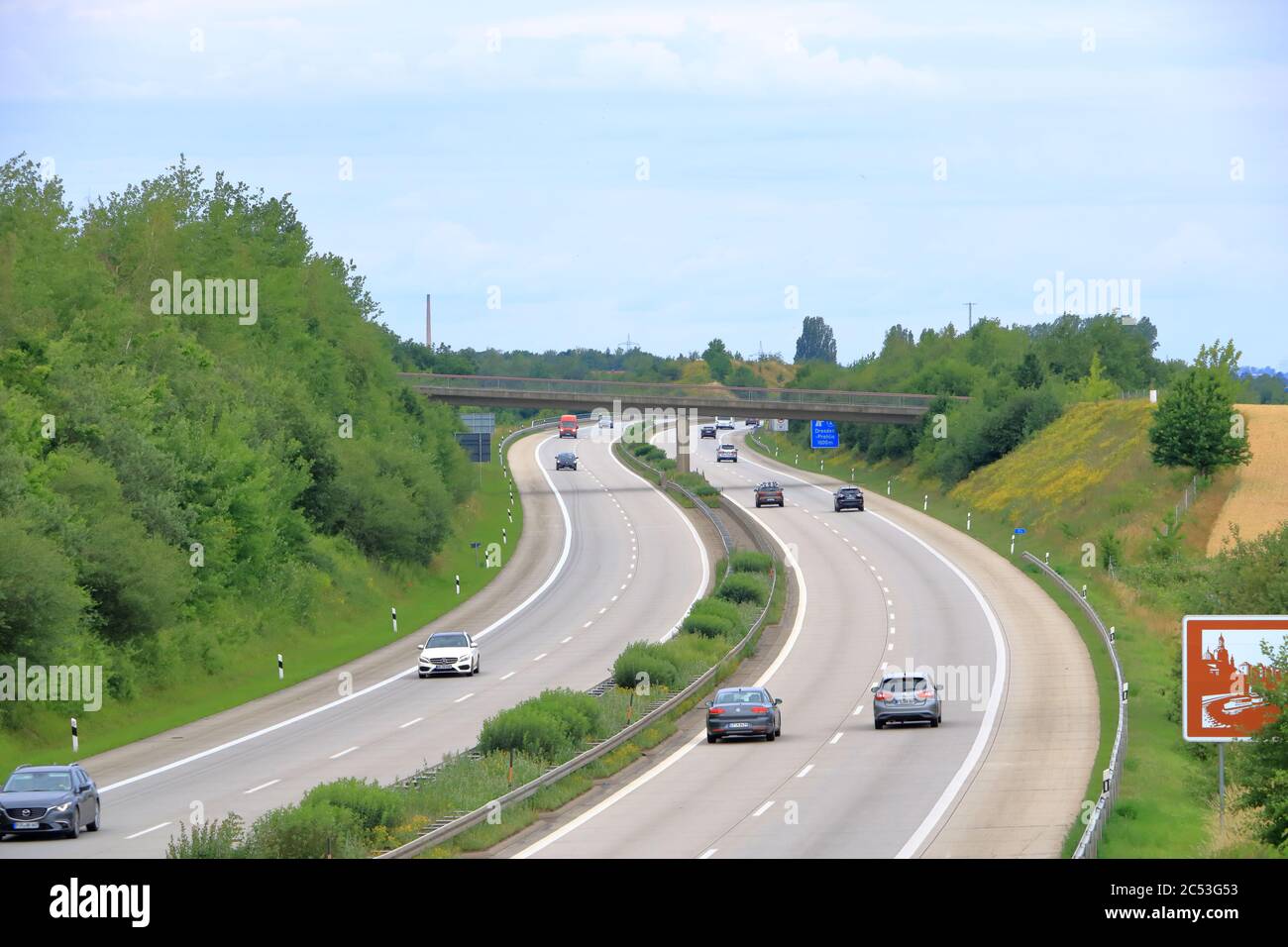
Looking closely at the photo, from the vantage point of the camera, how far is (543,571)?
73.4 metres

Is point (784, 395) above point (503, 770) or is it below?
above

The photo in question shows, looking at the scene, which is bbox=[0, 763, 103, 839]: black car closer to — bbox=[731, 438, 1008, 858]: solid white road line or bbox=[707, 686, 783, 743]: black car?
bbox=[731, 438, 1008, 858]: solid white road line

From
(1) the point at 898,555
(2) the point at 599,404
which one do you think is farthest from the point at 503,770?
(2) the point at 599,404

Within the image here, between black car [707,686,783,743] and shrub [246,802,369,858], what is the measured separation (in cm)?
1412

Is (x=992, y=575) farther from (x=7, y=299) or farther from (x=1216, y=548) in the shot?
(x=7, y=299)

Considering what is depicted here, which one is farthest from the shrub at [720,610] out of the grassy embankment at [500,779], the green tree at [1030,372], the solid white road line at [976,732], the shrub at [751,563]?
the green tree at [1030,372]

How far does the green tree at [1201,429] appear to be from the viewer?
7769cm

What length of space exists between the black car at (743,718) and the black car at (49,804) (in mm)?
13759

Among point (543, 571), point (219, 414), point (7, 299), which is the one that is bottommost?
point (543, 571)

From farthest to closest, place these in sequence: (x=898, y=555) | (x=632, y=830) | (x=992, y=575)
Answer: (x=898, y=555) < (x=992, y=575) < (x=632, y=830)

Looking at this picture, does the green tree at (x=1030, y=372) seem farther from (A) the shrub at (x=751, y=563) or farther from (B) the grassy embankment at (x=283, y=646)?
(A) the shrub at (x=751, y=563)

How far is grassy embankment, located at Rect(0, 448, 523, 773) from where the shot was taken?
122 ft
